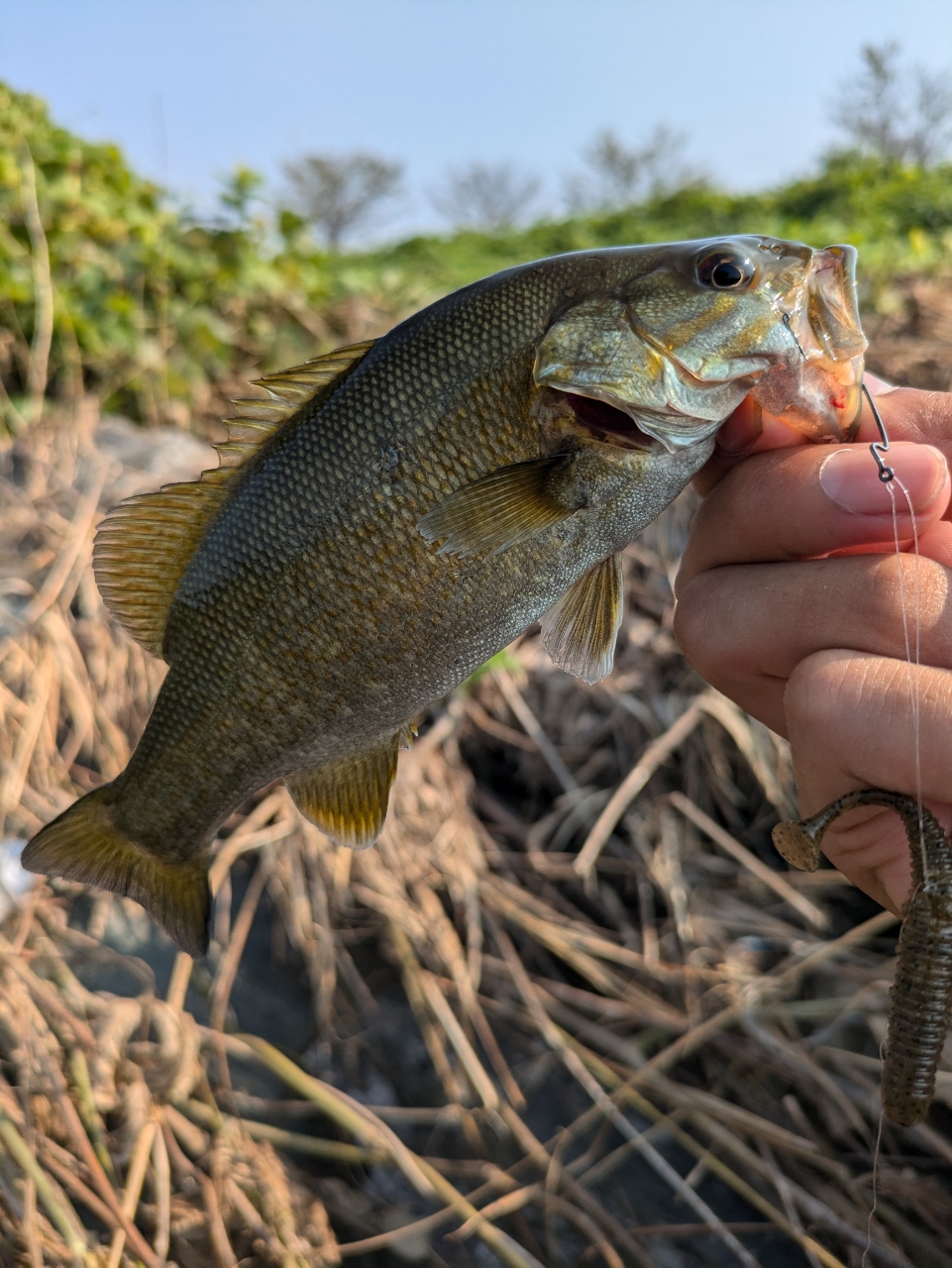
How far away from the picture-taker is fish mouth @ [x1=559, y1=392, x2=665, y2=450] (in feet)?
4.08

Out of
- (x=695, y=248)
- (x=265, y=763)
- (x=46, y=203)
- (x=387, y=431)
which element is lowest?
(x=265, y=763)

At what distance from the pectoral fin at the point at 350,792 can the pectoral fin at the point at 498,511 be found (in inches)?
14.4

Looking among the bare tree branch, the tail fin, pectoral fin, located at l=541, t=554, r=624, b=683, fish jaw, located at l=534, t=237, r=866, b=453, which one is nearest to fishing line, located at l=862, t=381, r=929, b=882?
fish jaw, located at l=534, t=237, r=866, b=453

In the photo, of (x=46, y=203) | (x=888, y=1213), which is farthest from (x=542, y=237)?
(x=888, y=1213)

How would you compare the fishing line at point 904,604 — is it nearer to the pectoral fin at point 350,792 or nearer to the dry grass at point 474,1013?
the pectoral fin at point 350,792

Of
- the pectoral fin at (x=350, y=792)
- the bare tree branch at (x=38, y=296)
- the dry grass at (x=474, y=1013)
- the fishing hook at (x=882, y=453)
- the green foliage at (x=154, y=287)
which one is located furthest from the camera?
the green foliage at (x=154, y=287)

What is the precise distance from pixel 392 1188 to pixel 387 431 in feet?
7.65

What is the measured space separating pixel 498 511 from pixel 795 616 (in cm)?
46

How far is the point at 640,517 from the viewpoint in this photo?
1268 millimetres

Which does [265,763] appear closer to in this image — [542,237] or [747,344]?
[747,344]

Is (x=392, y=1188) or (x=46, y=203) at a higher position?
(x=46, y=203)

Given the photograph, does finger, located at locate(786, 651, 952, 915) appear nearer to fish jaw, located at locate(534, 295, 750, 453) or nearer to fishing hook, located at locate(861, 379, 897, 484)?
fishing hook, located at locate(861, 379, 897, 484)

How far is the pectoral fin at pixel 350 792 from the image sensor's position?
145 centimetres

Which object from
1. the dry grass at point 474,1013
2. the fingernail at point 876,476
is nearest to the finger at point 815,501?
the fingernail at point 876,476
